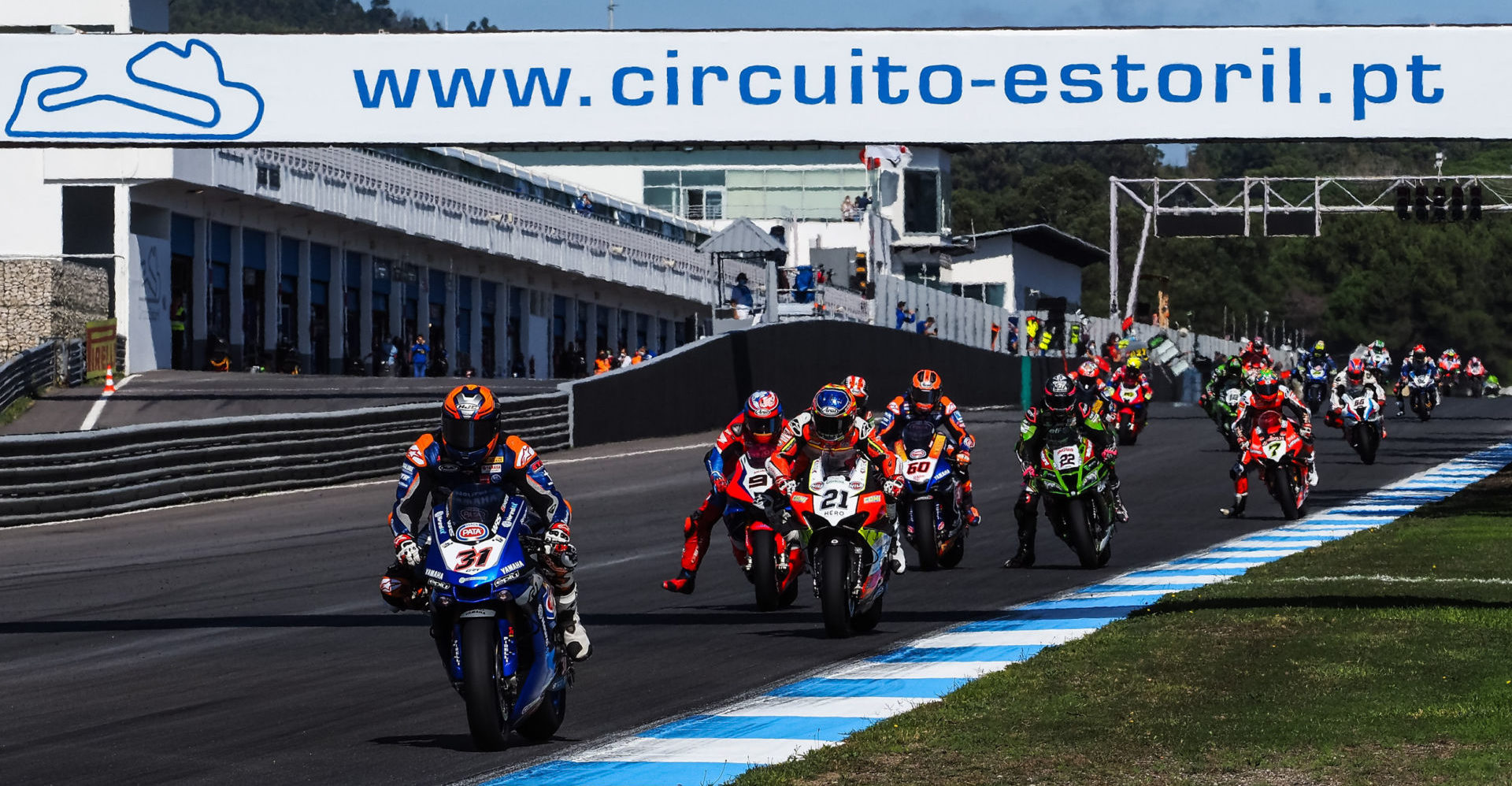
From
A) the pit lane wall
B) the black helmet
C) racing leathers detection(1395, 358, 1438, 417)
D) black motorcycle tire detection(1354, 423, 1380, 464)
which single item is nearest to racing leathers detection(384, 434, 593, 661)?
the black helmet

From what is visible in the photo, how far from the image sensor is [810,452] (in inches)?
512

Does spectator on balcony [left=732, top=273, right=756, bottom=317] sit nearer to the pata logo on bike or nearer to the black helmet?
the black helmet

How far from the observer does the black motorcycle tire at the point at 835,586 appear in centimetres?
1233

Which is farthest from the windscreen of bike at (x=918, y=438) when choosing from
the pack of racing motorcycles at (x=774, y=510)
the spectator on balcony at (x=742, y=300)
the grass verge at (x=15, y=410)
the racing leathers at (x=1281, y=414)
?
the spectator on balcony at (x=742, y=300)

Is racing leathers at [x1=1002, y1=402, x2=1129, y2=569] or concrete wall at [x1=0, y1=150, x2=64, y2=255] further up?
concrete wall at [x1=0, y1=150, x2=64, y2=255]

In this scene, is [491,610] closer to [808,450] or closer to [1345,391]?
[808,450]

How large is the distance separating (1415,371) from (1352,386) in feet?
41.1

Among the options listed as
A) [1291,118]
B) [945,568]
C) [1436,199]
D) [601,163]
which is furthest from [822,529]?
[601,163]

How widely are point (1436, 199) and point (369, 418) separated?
31.2m

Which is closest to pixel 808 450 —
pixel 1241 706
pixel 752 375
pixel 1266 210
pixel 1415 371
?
pixel 1241 706

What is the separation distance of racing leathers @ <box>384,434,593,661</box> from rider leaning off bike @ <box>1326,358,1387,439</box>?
81.4 feet

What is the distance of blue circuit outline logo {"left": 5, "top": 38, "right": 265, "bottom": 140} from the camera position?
554 inches

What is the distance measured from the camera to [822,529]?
40.7 feet

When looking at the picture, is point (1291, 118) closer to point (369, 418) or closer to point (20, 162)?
point (369, 418)
